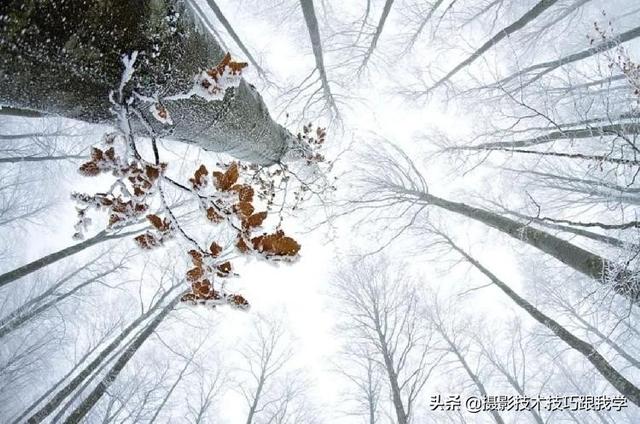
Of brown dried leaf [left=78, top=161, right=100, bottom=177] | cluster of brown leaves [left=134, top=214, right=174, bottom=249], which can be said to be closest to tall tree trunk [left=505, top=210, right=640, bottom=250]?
cluster of brown leaves [left=134, top=214, right=174, bottom=249]

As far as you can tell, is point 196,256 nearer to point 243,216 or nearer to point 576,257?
point 243,216

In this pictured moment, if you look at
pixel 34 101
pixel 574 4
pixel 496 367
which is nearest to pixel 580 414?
pixel 496 367

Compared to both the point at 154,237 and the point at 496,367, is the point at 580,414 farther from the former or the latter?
the point at 154,237

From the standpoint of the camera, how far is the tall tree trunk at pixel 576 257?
279cm

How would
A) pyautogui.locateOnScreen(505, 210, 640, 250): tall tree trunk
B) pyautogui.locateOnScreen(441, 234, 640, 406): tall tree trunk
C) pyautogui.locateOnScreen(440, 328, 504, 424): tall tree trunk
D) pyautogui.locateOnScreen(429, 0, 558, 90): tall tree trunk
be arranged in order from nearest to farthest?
pyautogui.locateOnScreen(505, 210, 640, 250): tall tree trunk < pyautogui.locateOnScreen(441, 234, 640, 406): tall tree trunk < pyautogui.locateOnScreen(429, 0, 558, 90): tall tree trunk < pyautogui.locateOnScreen(440, 328, 504, 424): tall tree trunk

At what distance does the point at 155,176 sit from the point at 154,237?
15.8 inches

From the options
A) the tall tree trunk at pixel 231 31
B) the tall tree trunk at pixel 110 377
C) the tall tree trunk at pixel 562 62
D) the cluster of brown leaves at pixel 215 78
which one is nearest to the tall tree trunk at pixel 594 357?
the tall tree trunk at pixel 562 62

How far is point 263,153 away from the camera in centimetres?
217

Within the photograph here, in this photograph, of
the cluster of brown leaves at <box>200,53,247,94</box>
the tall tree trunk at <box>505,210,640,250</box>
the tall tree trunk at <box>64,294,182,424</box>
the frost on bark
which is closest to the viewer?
the frost on bark

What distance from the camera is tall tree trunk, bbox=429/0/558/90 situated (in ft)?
16.3

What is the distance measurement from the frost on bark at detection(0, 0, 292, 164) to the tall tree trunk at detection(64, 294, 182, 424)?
6527 millimetres

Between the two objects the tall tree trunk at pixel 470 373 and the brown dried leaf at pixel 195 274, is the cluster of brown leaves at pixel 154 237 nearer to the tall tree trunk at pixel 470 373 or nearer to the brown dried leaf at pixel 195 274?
the brown dried leaf at pixel 195 274

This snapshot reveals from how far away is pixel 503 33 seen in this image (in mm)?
5551

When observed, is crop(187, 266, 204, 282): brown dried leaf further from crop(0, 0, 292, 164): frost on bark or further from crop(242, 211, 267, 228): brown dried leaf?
crop(0, 0, 292, 164): frost on bark
